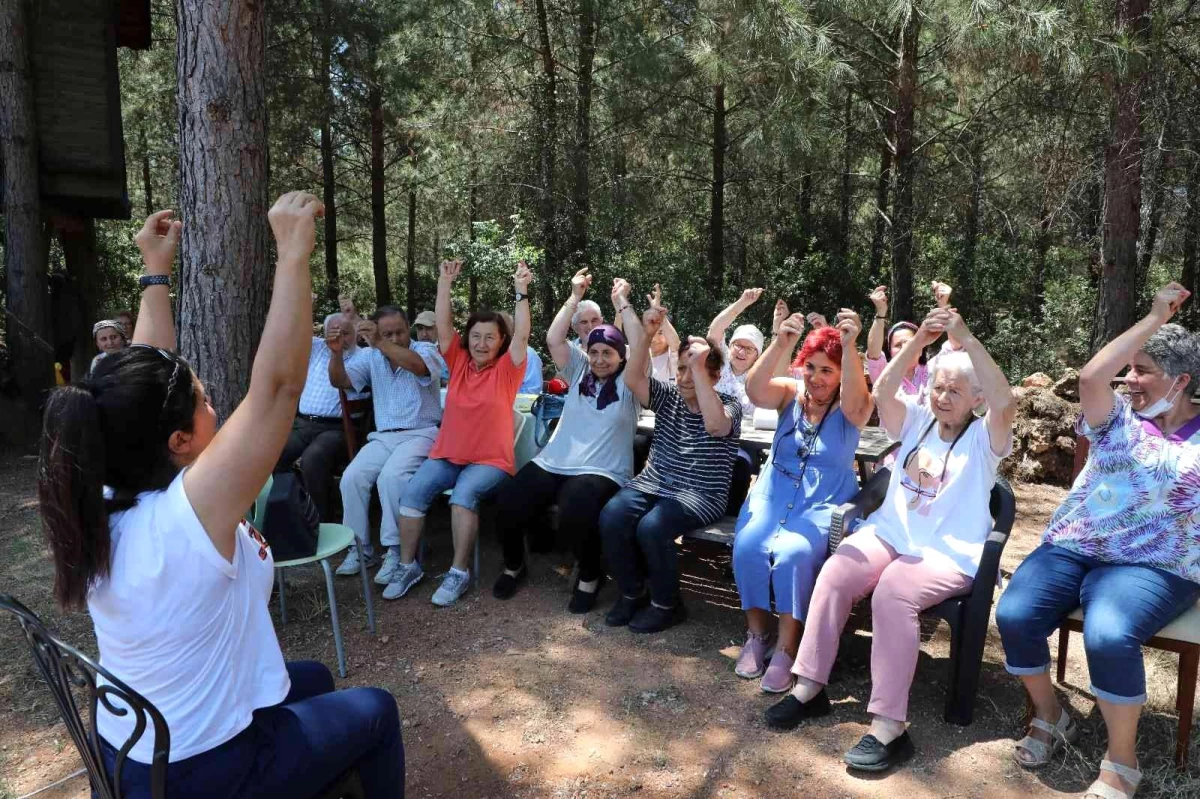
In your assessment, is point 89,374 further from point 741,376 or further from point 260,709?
point 741,376

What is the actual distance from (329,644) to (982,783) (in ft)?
8.59

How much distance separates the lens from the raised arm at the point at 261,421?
147 centimetres

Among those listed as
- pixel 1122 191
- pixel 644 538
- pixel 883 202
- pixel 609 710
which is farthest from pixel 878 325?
pixel 883 202

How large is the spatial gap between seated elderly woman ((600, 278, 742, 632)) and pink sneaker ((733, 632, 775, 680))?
18.3 inches

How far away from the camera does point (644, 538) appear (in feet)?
12.0

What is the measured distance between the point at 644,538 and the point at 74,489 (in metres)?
2.50

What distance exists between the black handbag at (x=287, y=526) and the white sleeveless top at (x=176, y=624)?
169 centimetres

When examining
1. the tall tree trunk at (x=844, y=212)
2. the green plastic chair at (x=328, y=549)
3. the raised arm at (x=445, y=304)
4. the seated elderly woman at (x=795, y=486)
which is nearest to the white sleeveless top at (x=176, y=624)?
the green plastic chair at (x=328, y=549)

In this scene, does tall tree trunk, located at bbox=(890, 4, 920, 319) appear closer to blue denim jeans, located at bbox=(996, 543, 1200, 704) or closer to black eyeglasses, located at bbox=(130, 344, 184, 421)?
blue denim jeans, located at bbox=(996, 543, 1200, 704)

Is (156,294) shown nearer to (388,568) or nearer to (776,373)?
(388,568)

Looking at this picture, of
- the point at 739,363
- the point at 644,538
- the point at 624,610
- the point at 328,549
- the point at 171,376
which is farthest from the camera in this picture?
the point at 739,363

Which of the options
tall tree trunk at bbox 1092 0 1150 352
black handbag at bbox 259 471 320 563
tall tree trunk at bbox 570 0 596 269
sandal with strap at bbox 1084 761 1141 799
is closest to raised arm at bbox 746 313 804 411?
sandal with strap at bbox 1084 761 1141 799

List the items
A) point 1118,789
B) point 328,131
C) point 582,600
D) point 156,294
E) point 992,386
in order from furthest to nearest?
point 328,131 < point 582,600 < point 992,386 < point 1118,789 < point 156,294

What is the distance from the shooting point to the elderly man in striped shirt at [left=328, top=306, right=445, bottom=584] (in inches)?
173
